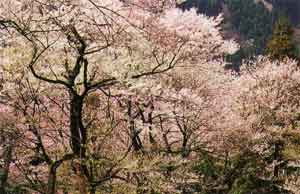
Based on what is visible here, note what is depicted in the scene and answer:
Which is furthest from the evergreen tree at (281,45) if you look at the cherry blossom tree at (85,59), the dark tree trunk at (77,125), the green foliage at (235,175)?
the dark tree trunk at (77,125)

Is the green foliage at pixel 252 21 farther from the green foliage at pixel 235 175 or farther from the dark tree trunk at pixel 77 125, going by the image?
the dark tree trunk at pixel 77 125

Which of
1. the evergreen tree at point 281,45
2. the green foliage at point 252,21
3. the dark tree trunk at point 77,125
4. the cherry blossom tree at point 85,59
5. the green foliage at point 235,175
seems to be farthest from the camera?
the green foliage at point 252,21

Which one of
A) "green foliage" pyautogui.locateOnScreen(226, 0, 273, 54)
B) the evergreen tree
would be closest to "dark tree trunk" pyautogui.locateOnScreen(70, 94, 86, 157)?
the evergreen tree

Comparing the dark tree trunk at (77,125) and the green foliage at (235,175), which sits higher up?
the dark tree trunk at (77,125)

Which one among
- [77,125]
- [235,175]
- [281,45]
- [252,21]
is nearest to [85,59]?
[77,125]

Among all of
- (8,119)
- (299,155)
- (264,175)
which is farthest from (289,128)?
(8,119)

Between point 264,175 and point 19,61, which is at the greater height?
point 19,61

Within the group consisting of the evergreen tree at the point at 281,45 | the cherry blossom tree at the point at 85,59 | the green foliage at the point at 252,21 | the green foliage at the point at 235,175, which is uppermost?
the green foliage at the point at 252,21

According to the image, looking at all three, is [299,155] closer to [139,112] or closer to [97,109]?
[139,112]

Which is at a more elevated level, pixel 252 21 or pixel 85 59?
pixel 252 21

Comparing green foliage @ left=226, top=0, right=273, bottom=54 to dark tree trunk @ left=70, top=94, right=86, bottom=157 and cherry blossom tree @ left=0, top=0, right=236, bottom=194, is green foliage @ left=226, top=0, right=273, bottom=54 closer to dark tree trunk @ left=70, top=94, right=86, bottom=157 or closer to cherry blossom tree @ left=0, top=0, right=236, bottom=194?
cherry blossom tree @ left=0, top=0, right=236, bottom=194

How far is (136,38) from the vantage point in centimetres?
1040

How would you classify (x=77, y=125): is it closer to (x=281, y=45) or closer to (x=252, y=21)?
(x=281, y=45)

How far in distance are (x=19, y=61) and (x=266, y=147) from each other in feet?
49.6
